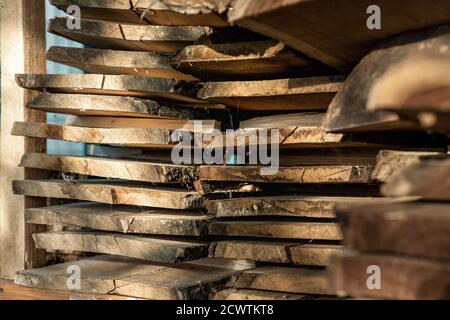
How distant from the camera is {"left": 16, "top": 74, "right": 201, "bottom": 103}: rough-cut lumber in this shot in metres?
3.78

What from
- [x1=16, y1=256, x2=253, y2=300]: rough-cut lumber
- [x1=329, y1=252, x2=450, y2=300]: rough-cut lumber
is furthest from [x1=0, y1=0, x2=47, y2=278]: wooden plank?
[x1=329, y1=252, x2=450, y2=300]: rough-cut lumber

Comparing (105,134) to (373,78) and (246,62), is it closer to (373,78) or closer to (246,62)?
(246,62)

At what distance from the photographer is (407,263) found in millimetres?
1880

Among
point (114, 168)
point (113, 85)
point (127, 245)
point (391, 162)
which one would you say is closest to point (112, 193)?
point (114, 168)

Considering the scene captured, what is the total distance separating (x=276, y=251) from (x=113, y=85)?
4.33 ft

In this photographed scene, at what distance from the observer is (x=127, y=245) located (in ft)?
12.8

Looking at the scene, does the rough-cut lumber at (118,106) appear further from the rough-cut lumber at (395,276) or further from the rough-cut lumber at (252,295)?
the rough-cut lumber at (395,276)

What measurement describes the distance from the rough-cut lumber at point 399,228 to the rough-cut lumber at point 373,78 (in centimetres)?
62

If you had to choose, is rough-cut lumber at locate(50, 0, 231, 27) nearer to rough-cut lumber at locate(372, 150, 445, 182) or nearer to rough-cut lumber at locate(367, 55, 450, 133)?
rough-cut lumber at locate(372, 150, 445, 182)

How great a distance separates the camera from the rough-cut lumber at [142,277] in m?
3.54

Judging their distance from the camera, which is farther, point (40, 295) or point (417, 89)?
point (40, 295)

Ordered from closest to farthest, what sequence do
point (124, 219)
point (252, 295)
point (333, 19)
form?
point (333, 19)
point (252, 295)
point (124, 219)
